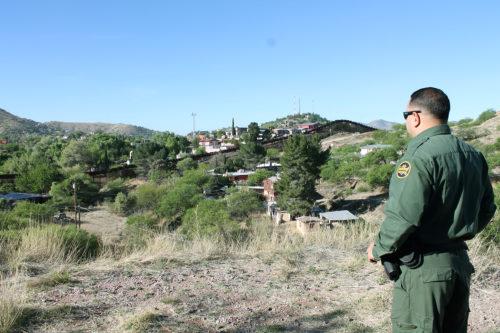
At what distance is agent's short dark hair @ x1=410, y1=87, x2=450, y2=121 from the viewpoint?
196 cm

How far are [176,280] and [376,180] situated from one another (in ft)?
116

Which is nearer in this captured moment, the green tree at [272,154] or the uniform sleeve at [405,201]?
the uniform sleeve at [405,201]

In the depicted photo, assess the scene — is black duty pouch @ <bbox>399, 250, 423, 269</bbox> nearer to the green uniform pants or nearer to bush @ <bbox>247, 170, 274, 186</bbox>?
the green uniform pants

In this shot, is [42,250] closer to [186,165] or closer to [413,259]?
[413,259]

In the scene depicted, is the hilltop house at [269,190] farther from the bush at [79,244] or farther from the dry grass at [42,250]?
the dry grass at [42,250]

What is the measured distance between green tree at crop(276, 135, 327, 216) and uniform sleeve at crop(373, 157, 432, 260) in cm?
3022

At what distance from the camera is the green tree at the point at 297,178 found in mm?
32406

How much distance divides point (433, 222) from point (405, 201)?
0.18 m

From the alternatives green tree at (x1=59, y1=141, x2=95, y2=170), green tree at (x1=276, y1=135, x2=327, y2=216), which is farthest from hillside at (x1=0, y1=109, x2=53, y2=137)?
green tree at (x1=276, y1=135, x2=327, y2=216)

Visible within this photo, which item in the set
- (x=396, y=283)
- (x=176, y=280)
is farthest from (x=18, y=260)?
(x=396, y=283)

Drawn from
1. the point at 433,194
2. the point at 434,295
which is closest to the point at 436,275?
the point at 434,295

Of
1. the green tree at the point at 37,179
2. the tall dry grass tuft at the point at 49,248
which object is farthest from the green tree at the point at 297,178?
the tall dry grass tuft at the point at 49,248

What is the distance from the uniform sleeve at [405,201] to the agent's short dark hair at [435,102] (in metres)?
0.27

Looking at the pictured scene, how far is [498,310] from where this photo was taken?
3346 millimetres
